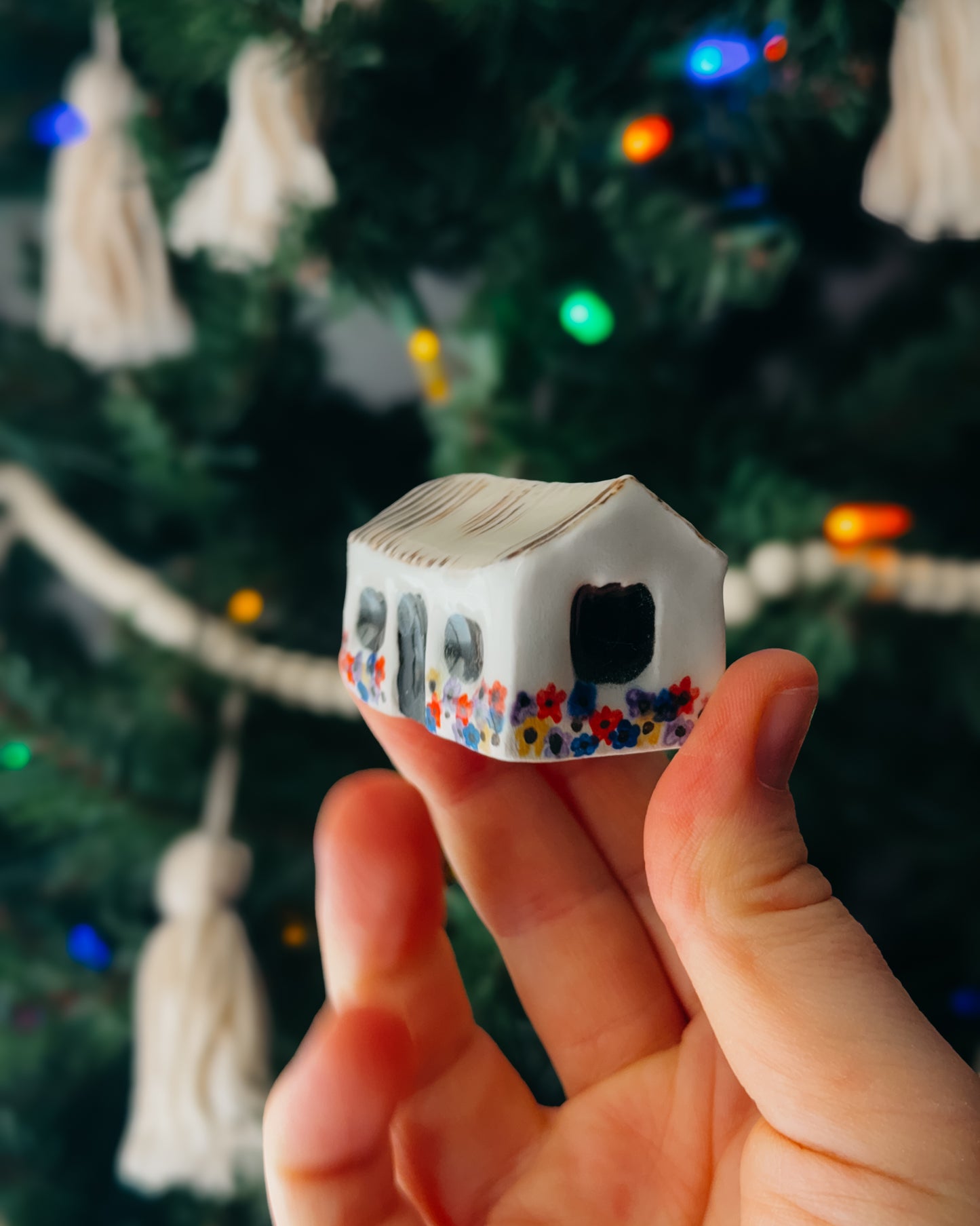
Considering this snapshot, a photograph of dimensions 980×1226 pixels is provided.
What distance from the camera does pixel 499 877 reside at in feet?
1.90

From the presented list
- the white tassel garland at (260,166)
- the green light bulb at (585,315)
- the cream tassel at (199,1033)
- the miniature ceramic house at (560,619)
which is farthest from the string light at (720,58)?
the cream tassel at (199,1033)

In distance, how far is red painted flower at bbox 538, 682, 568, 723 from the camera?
42 cm

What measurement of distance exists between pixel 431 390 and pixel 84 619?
67 centimetres

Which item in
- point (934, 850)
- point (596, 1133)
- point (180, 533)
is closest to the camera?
point (596, 1133)

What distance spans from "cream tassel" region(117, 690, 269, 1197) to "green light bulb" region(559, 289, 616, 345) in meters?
0.50

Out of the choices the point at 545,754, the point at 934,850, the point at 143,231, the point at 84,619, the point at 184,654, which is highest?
the point at 143,231

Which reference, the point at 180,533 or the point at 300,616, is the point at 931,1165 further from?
the point at 180,533

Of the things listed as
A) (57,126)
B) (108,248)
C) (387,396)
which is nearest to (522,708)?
(108,248)

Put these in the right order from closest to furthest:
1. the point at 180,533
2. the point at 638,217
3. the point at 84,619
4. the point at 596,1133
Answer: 1. the point at 596,1133
2. the point at 638,217
3. the point at 180,533
4. the point at 84,619

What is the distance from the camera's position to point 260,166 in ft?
2.14

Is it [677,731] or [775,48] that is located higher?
[775,48]

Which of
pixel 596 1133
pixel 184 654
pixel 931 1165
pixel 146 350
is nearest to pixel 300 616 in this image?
pixel 184 654

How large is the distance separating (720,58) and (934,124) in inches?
5.8

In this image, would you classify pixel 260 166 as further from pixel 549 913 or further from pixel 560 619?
pixel 549 913
